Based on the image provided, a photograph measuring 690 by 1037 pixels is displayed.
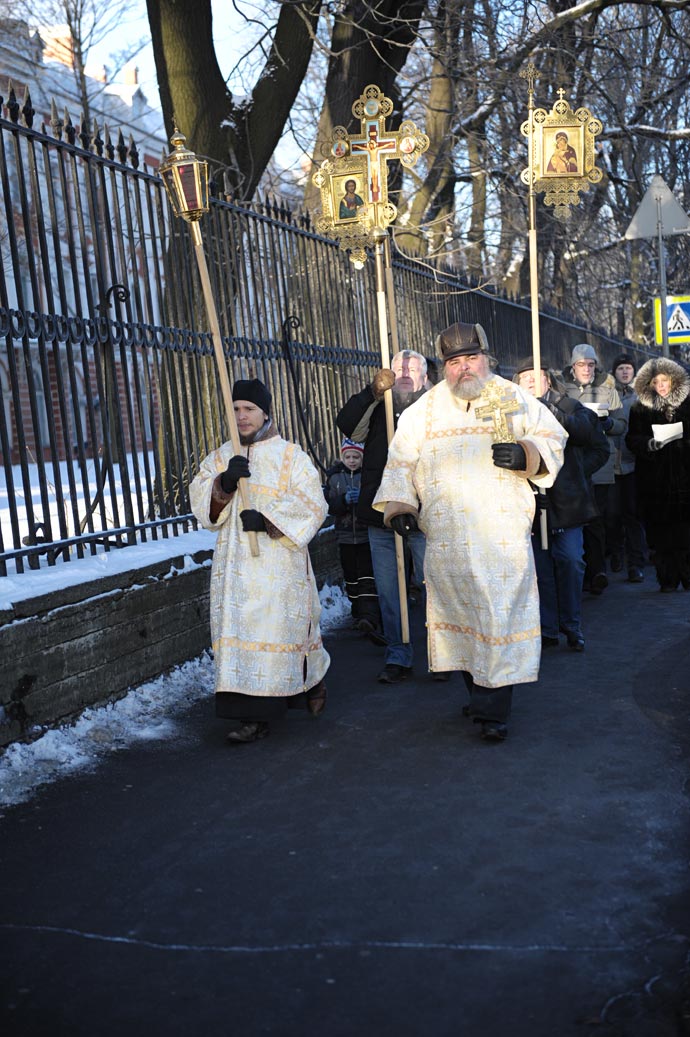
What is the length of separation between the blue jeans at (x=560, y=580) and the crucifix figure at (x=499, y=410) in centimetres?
240

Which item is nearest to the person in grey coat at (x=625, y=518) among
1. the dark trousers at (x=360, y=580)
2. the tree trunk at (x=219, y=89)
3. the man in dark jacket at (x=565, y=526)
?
the man in dark jacket at (x=565, y=526)

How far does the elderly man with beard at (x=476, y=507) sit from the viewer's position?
6.38 metres

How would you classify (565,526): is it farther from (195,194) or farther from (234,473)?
(195,194)

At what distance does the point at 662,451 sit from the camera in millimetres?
11227

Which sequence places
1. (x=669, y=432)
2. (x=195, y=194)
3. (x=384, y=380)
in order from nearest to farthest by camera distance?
(x=195, y=194) → (x=384, y=380) → (x=669, y=432)

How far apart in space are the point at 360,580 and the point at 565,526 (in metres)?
1.62

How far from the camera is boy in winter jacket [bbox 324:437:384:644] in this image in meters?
9.62

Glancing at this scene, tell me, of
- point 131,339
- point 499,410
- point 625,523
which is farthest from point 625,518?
point 499,410

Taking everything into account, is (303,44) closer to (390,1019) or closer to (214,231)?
(214,231)

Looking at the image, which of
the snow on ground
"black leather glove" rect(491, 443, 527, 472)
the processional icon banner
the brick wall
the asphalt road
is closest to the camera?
the asphalt road

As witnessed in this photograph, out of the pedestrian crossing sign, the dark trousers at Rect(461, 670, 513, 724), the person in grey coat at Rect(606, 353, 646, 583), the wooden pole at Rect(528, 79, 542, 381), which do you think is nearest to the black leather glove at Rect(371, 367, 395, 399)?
the wooden pole at Rect(528, 79, 542, 381)

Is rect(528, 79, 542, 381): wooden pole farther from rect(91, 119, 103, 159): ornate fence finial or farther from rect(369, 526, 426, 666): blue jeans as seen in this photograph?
rect(91, 119, 103, 159): ornate fence finial

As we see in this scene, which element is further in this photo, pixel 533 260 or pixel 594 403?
pixel 594 403

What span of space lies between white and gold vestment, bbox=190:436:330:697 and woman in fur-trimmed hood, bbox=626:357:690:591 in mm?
4956
